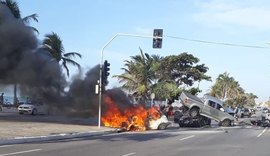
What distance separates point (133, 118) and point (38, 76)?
7.35 metres

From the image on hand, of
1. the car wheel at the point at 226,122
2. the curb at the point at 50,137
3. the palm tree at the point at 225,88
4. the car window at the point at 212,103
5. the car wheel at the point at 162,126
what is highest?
the palm tree at the point at 225,88

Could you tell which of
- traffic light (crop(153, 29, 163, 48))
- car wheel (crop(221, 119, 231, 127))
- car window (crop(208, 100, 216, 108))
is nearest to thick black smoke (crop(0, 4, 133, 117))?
car window (crop(208, 100, 216, 108))

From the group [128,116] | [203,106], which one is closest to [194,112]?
[203,106]

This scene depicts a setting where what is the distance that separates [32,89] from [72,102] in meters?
3.08

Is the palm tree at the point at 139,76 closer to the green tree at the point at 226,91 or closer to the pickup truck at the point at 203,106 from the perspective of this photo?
the pickup truck at the point at 203,106

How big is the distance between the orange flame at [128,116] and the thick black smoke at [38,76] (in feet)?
3.80

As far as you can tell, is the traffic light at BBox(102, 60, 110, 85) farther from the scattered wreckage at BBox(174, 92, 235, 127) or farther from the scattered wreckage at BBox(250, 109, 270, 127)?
the scattered wreckage at BBox(250, 109, 270, 127)

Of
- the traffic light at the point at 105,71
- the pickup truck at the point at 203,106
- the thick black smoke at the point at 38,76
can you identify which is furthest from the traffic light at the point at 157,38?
the pickup truck at the point at 203,106

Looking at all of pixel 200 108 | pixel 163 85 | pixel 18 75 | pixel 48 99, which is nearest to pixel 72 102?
pixel 48 99

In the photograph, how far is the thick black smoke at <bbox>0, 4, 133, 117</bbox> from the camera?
105ft

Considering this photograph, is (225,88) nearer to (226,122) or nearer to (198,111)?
(226,122)

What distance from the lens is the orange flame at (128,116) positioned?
30.6 m

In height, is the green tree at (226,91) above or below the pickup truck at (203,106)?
above

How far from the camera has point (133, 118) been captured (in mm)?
31078
